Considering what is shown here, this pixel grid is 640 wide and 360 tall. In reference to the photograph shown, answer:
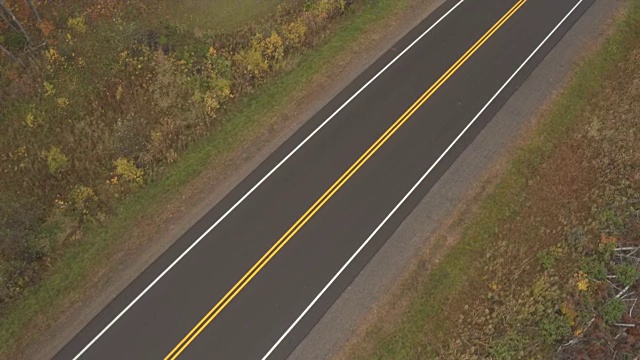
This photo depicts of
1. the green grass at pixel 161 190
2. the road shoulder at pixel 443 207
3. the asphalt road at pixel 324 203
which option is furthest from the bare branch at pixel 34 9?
the road shoulder at pixel 443 207

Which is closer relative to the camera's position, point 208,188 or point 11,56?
point 208,188

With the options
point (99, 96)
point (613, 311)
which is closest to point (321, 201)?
point (613, 311)

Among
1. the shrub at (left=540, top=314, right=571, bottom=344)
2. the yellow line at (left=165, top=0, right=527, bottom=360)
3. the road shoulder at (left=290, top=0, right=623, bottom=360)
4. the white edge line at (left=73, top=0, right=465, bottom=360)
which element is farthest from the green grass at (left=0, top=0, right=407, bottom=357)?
the shrub at (left=540, top=314, right=571, bottom=344)

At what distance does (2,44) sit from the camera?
2189 centimetres

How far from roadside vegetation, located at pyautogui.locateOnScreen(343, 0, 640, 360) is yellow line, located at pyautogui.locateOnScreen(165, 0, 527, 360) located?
160 inches

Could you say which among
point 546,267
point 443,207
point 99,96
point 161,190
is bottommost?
point 546,267

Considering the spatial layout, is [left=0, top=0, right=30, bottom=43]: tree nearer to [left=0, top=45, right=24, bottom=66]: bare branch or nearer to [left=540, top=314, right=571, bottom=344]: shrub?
[left=0, top=45, right=24, bottom=66]: bare branch

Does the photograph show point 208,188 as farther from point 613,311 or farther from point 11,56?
point 613,311

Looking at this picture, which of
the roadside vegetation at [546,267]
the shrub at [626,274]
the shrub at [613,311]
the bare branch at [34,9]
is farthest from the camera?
the bare branch at [34,9]

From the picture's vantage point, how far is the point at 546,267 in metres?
16.3

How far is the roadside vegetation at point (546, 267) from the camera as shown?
15.0 metres

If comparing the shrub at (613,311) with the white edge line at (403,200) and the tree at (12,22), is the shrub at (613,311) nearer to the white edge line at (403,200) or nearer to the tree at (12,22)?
the white edge line at (403,200)

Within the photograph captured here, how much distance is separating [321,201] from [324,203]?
0.14 meters

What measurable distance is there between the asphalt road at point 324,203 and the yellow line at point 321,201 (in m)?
0.04
